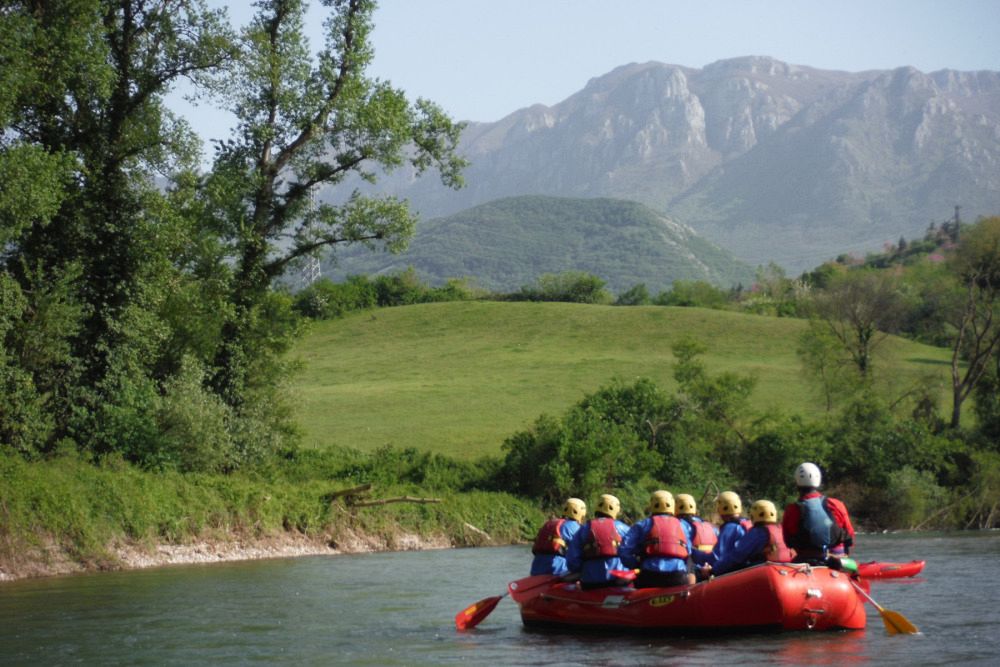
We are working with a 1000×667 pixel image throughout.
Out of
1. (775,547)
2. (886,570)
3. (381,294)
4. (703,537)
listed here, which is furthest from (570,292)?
(775,547)

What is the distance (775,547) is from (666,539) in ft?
5.53

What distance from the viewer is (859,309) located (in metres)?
67.7

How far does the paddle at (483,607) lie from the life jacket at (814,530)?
4271mm

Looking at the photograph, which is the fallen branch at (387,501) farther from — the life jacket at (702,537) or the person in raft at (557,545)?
the life jacket at (702,537)

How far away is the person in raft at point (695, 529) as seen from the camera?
790 inches

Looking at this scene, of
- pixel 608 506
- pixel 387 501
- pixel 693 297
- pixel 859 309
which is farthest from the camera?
pixel 693 297

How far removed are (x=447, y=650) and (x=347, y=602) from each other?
20.3 feet

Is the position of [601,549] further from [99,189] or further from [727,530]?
[99,189]

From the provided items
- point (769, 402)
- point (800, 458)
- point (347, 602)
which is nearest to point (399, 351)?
point (769, 402)

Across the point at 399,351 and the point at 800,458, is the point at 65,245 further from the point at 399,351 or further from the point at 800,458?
the point at 399,351

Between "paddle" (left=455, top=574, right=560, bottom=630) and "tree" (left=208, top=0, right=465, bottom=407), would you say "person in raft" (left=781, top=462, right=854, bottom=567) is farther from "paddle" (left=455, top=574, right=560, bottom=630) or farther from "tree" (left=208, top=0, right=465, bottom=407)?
"tree" (left=208, top=0, right=465, bottom=407)

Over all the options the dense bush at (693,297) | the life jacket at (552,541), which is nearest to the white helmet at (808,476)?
the life jacket at (552,541)

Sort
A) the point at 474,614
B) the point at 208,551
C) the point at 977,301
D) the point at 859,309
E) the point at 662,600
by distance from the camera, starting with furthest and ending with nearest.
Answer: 1. the point at 859,309
2. the point at 977,301
3. the point at 208,551
4. the point at 474,614
5. the point at 662,600

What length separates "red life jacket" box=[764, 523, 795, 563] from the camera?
746 inches
